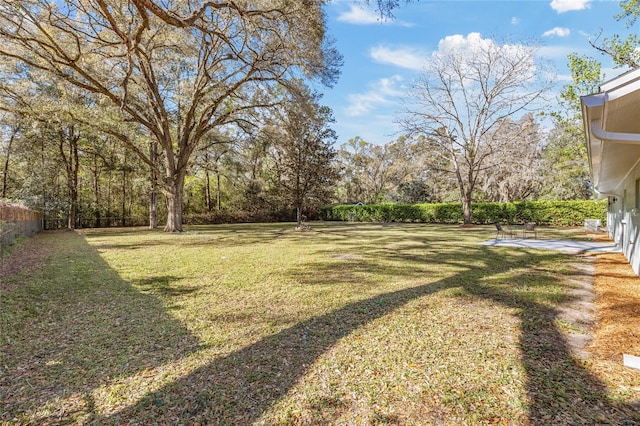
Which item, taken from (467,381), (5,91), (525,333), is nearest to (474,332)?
(525,333)

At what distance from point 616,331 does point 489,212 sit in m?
20.7

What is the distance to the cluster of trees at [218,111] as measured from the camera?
9.83m

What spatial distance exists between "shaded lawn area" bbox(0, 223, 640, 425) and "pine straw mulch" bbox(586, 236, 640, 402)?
0.14 m

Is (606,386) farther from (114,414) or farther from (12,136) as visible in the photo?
(12,136)

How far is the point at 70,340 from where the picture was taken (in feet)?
10.8

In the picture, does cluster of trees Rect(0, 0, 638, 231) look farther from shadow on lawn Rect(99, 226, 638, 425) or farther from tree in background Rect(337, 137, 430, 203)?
tree in background Rect(337, 137, 430, 203)

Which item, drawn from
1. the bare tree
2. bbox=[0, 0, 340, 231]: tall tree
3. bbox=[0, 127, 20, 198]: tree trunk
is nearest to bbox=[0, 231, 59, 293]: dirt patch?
bbox=[0, 0, 340, 231]: tall tree

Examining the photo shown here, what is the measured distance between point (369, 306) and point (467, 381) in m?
1.99

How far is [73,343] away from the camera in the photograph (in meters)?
3.22

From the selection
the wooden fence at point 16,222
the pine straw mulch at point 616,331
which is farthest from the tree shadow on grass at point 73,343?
the wooden fence at point 16,222

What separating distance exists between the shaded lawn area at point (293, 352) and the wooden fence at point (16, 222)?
14.7ft

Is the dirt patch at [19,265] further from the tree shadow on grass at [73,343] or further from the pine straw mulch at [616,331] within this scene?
the pine straw mulch at [616,331]

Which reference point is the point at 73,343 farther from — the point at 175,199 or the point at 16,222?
the point at 175,199

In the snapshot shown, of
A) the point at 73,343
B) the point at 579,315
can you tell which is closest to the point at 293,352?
the point at 73,343
